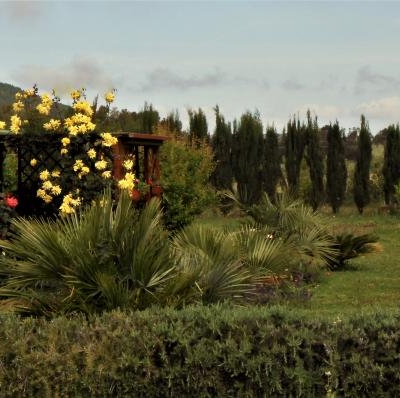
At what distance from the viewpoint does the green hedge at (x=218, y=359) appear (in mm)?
4520

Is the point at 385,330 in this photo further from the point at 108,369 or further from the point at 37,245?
the point at 37,245

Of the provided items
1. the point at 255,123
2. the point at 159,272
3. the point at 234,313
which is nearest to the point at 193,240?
the point at 159,272

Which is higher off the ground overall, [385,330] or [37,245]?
[37,245]

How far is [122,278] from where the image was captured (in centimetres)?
609

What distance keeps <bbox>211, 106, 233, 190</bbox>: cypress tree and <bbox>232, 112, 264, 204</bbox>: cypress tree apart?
0.73 ft

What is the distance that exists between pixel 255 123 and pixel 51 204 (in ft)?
48.8

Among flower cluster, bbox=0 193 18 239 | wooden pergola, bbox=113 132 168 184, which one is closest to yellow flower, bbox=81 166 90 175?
wooden pergola, bbox=113 132 168 184

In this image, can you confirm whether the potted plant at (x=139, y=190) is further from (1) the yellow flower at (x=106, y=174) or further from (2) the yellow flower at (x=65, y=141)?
(2) the yellow flower at (x=65, y=141)

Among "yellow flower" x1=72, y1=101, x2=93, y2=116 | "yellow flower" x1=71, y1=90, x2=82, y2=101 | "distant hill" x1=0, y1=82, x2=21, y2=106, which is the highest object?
"distant hill" x1=0, y1=82, x2=21, y2=106

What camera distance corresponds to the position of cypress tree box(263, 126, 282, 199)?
1012 inches

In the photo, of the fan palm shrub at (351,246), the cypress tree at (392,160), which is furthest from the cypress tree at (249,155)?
the fan palm shrub at (351,246)

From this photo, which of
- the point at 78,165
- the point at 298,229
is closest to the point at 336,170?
the point at 298,229

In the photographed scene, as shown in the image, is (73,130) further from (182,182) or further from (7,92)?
(7,92)

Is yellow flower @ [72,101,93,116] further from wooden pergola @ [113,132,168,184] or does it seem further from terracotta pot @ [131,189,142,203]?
terracotta pot @ [131,189,142,203]
